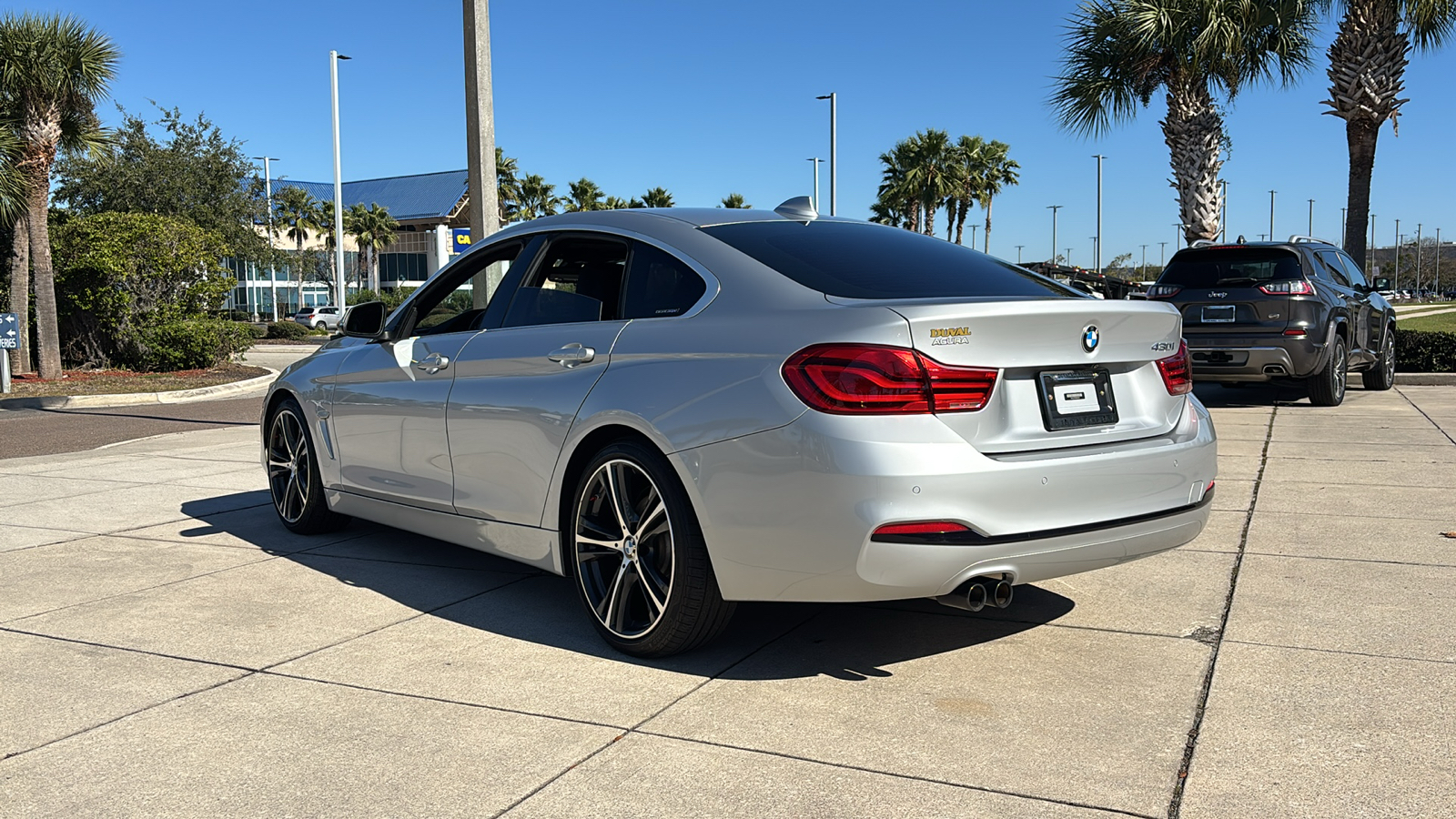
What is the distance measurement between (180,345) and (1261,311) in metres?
18.0

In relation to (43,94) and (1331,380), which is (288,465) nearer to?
(1331,380)

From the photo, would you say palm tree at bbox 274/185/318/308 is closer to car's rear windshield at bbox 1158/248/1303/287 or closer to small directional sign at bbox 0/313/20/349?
small directional sign at bbox 0/313/20/349

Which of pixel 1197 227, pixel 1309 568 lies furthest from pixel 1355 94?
pixel 1309 568

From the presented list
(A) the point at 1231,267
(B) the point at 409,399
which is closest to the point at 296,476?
(B) the point at 409,399

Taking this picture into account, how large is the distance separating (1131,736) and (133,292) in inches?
848

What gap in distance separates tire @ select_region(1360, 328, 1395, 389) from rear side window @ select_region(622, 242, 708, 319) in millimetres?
12469

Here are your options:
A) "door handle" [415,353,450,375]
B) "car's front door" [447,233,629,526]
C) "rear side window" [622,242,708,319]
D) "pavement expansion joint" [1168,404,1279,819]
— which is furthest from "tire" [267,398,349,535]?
"pavement expansion joint" [1168,404,1279,819]

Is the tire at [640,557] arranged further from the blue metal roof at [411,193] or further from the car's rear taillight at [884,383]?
the blue metal roof at [411,193]

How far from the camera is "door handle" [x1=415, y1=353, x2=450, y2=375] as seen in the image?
16.8 ft

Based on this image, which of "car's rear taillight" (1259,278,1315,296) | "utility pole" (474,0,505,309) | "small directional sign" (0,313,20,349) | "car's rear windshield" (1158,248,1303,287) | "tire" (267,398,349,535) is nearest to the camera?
"tire" (267,398,349,535)

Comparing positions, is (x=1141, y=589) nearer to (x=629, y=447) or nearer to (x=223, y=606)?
(x=629, y=447)

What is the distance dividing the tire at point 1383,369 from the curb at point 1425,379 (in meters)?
0.71

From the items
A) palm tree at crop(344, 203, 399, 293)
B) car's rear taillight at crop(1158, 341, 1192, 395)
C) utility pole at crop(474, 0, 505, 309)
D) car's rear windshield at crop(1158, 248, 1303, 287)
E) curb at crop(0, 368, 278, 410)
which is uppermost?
palm tree at crop(344, 203, 399, 293)

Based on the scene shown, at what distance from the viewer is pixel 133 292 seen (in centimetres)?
2119
